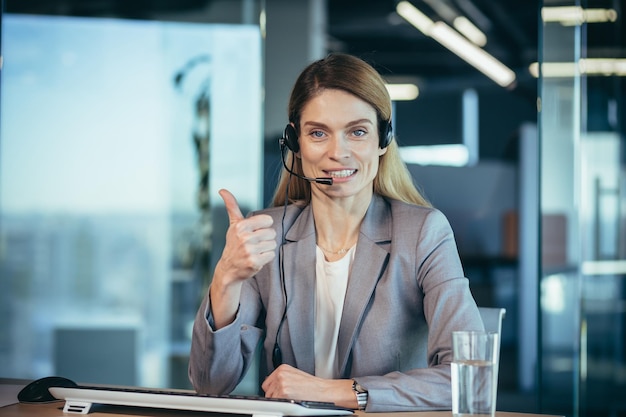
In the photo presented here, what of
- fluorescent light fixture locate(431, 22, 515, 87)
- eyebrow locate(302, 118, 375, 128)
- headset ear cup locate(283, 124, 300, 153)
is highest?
fluorescent light fixture locate(431, 22, 515, 87)

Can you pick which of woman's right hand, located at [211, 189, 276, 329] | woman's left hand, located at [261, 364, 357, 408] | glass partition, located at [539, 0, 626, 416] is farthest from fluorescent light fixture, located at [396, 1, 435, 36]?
woman's left hand, located at [261, 364, 357, 408]

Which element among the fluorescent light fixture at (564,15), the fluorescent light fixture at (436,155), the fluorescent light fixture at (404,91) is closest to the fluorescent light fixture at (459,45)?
the fluorescent light fixture at (404,91)

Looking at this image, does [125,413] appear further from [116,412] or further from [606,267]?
[606,267]

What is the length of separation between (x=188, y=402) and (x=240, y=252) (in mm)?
352

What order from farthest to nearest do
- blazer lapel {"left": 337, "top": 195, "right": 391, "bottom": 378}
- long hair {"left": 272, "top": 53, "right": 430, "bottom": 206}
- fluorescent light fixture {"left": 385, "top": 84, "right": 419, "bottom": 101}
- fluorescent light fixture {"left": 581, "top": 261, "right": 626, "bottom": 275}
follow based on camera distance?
fluorescent light fixture {"left": 385, "top": 84, "right": 419, "bottom": 101}, fluorescent light fixture {"left": 581, "top": 261, "right": 626, "bottom": 275}, long hair {"left": 272, "top": 53, "right": 430, "bottom": 206}, blazer lapel {"left": 337, "top": 195, "right": 391, "bottom": 378}

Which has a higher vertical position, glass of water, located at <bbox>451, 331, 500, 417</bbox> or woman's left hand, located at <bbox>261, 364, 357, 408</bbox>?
glass of water, located at <bbox>451, 331, 500, 417</bbox>

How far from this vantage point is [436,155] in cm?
467

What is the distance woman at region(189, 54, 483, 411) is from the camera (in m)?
1.93

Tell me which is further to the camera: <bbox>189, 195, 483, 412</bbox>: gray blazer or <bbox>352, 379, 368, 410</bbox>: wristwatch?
<bbox>189, 195, 483, 412</bbox>: gray blazer

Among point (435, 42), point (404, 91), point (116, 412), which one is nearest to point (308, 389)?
point (116, 412)

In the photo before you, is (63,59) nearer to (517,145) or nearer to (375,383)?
(517,145)

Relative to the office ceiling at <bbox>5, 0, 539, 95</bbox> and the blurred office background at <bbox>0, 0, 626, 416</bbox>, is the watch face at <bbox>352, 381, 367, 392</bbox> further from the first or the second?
the office ceiling at <bbox>5, 0, 539, 95</bbox>

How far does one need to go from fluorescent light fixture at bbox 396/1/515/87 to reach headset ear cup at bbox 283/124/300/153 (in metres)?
2.87

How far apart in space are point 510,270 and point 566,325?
156cm
